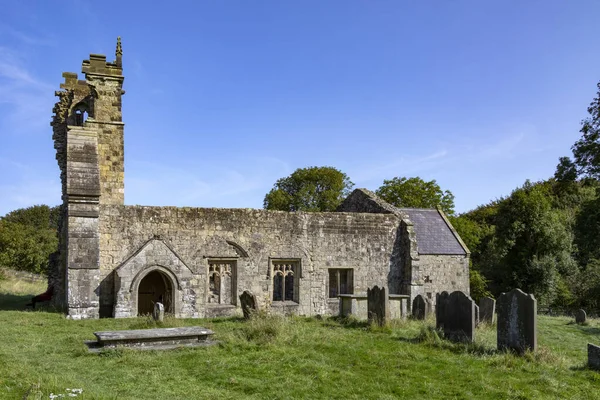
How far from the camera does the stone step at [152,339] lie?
10023mm

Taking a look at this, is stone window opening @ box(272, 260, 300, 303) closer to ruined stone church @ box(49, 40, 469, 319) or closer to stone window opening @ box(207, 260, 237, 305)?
ruined stone church @ box(49, 40, 469, 319)

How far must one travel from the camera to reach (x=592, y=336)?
1587cm

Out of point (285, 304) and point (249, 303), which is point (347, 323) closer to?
point (249, 303)

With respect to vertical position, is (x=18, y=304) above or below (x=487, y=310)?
below

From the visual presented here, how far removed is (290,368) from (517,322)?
177 inches

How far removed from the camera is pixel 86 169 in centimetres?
1573

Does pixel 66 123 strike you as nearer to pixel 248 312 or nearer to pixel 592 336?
pixel 248 312

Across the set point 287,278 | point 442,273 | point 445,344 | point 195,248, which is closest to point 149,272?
point 195,248

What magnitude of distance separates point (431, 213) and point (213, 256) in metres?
9.84

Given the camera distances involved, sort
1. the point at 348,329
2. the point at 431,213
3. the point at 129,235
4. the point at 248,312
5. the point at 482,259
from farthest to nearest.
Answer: the point at 482,259, the point at 431,213, the point at 129,235, the point at 248,312, the point at 348,329

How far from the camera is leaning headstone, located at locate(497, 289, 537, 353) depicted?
10.1 m

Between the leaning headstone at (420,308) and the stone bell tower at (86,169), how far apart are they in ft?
29.1

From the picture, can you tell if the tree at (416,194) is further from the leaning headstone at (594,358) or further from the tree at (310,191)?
the leaning headstone at (594,358)

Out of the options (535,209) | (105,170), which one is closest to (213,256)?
(105,170)
